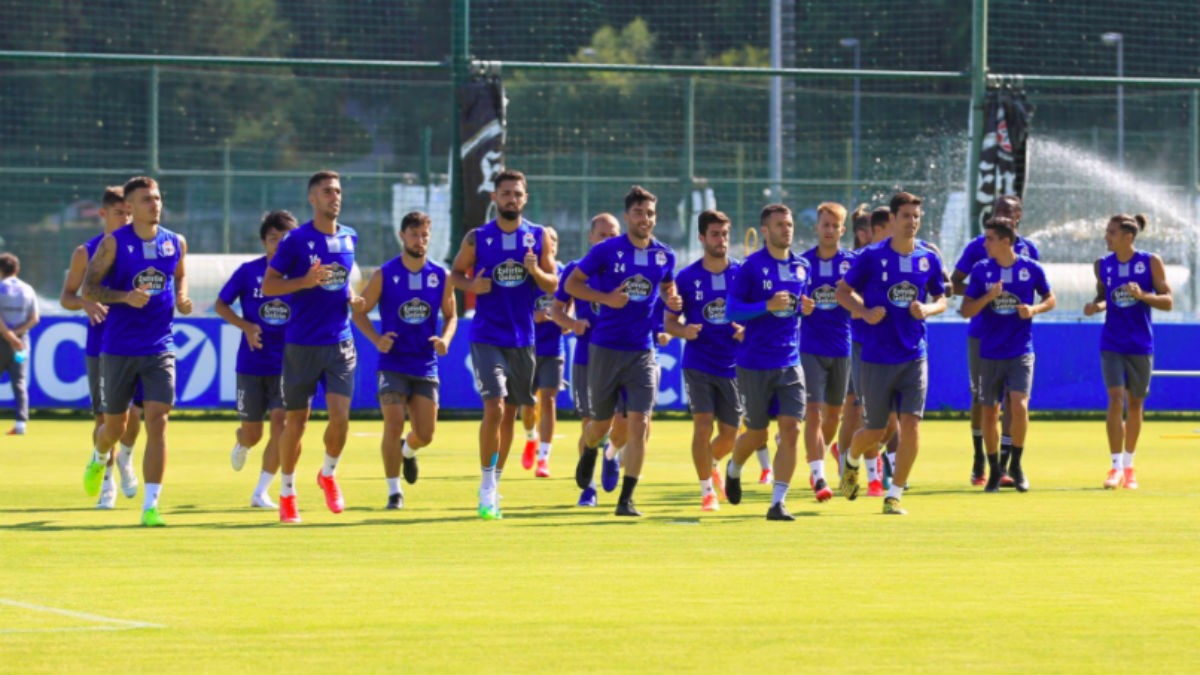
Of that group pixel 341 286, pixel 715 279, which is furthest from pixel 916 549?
pixel 341 286

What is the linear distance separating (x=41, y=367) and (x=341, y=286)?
13751 mm

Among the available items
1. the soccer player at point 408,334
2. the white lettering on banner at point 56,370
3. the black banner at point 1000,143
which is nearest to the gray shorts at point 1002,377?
the soccer player at point 408,334

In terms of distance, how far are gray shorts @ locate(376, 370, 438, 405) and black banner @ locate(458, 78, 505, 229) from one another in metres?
12.3

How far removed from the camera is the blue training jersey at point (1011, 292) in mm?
15766

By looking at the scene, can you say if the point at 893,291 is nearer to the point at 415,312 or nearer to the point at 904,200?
the point at 904,200

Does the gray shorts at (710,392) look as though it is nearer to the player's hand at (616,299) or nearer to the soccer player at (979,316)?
the player's hand at (616,299)

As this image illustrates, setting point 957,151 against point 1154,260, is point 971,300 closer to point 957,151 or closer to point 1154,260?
point 1154,260

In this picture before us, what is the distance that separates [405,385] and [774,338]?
275 centimetres

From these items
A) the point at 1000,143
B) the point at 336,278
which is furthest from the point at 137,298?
the point at 1000,143

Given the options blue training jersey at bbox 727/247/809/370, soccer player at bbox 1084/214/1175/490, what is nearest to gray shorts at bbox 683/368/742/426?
blue training jersey at bbox 727/247/809/370

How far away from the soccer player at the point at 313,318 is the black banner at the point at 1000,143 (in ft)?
52.2

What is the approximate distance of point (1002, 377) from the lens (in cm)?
1594

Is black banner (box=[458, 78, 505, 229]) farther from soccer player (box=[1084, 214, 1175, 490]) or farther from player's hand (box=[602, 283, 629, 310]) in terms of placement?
player's hand (box=[602, 283, 629, 310])

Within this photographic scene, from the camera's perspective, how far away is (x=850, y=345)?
1530cm
